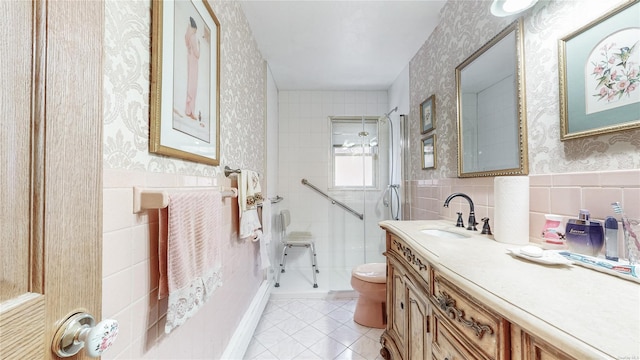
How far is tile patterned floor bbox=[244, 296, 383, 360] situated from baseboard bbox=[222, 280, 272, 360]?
0.08 metres

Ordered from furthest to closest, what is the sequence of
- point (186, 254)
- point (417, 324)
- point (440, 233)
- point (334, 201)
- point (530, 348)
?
1. point (334, 201)
2. point (440, 233)
3. point (417, 324)
4. point (186, 254)
5. point (530, 348)

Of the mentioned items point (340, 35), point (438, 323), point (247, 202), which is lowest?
point (438, 323)

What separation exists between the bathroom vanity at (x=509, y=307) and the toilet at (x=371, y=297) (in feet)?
2.32

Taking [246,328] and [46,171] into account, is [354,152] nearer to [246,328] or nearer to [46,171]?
[246,328]

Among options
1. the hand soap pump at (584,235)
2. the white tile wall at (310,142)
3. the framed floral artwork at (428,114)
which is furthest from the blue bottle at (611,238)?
the white tile wall at (310,142)

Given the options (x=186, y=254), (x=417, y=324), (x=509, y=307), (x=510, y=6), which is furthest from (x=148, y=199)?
(x=510, y=6)

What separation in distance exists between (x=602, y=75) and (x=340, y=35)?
5.32ft

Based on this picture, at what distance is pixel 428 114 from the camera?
1.92 metres

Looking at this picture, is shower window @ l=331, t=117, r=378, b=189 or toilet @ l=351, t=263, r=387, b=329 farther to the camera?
shower window @ l=331, t=117, r=378, b=189

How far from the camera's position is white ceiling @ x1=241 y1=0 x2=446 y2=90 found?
1644 millimetres

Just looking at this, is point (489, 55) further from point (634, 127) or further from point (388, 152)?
point (388, 152)

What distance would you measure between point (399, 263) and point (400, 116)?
169 centimetres

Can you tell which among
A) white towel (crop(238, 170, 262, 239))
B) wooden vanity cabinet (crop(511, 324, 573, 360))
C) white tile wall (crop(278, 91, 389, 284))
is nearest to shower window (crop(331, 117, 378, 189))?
white tile wall (crop(278, 91, 389, 284))

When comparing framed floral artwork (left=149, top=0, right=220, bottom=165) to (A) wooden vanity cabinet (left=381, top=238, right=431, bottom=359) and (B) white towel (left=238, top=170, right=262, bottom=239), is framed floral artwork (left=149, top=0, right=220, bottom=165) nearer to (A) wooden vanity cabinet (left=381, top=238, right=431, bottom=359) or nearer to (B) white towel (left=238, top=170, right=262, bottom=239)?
(B) white towel (left=238, top=170, right=262, bottom=239)
